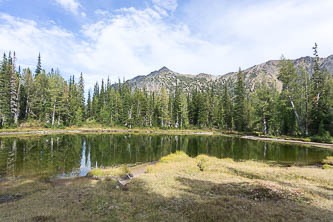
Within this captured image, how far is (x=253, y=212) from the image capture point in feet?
28.3

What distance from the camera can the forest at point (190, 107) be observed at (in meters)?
55.8

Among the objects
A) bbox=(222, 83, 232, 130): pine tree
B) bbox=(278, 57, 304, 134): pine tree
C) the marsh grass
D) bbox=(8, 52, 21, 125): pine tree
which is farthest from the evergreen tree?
bbox=(8, 52, 21, 125): pine tree

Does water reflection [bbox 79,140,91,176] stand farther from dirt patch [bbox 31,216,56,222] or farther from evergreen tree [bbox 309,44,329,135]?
evergreen tree [bbox 309,44,329,135]

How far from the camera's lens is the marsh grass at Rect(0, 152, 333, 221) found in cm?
854

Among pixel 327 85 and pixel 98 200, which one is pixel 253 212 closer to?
pixel 98 200

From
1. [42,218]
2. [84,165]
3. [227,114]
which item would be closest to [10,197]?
[42,218]

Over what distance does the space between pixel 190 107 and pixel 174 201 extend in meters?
91.6

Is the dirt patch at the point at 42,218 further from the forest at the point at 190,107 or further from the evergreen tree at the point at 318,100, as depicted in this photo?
the evergreen tree at the point at 318,100

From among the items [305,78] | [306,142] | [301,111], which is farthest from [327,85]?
[306,142]

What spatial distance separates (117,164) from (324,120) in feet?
174

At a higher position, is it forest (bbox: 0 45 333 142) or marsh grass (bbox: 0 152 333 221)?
forest (bbox: 0 45 333 142)

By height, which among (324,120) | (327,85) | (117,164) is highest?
(327,85)

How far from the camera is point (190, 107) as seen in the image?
333ft

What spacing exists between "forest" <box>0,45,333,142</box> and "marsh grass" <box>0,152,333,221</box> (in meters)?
45.4
